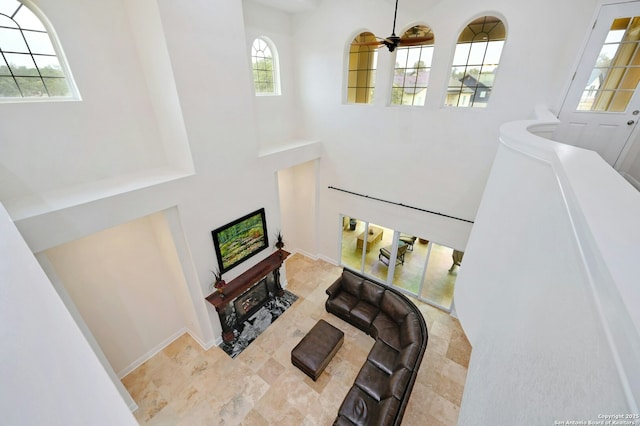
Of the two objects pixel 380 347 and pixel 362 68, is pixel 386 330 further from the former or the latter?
pixel 362 68

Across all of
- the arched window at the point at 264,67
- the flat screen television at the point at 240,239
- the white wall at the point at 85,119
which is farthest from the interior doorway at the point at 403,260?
the white wall at the point at 85,119

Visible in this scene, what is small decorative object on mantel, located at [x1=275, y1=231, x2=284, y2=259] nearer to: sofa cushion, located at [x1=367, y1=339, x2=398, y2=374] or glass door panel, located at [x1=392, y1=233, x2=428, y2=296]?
sofa cushion, located at [x1=367, y1=339, x2=398, y2=374]

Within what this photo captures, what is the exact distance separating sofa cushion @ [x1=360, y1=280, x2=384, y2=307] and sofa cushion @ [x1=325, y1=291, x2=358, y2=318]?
0.26 metres

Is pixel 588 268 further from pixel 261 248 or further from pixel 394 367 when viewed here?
pixel 261 248

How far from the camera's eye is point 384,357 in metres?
4.59

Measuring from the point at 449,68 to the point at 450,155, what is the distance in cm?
157

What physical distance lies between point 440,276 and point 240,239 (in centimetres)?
492

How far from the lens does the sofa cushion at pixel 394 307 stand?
519 centimetres

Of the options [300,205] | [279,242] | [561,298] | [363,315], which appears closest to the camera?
[561,298]

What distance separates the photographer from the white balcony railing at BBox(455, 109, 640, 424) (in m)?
0.61

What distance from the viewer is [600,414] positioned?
24.0 inches

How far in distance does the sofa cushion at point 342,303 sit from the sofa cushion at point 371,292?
26 centimetres

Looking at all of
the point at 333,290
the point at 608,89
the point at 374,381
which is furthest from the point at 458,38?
the point at 374,381

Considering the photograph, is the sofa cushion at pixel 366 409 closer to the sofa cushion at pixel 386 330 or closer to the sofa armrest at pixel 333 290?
the sofa cushion at pixel 386 330
